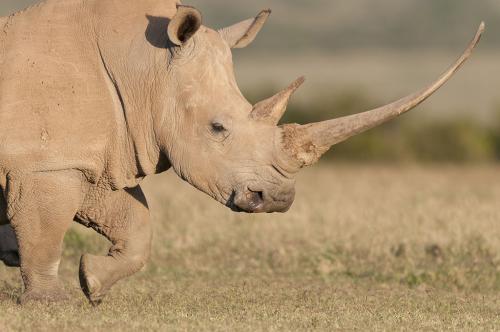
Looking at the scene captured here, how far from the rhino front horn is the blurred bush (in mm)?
13966

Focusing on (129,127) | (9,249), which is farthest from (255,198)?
(9,249)

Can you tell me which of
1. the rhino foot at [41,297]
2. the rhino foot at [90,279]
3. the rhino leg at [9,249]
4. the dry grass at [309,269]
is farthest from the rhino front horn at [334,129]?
the rhino leg at [9,249]

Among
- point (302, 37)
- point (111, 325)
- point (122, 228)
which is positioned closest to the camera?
point (111, 325)

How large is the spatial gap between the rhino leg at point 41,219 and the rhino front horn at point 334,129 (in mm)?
1282

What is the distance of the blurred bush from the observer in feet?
73.7

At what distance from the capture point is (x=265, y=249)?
11547 mm

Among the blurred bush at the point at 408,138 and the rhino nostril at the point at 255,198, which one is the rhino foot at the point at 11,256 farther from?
the blurred bush at the point at 408,138

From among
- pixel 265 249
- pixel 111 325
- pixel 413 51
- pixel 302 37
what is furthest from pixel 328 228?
pixel 302 37

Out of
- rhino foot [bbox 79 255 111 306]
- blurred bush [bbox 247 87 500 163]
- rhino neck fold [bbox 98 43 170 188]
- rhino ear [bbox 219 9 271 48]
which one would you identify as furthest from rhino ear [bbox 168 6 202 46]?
blurred bush [bbox 247 87 500 163]

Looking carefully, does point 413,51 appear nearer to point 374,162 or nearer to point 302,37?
point 302,37

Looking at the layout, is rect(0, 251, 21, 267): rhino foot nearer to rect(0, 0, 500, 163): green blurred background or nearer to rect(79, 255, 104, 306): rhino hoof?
rect(79, 255, 104, 306): rhino hoof

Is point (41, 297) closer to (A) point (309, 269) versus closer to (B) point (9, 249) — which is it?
(B) point (9, 249)

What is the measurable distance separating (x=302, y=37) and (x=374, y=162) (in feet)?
202

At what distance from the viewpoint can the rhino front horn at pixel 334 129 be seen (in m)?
8.10
